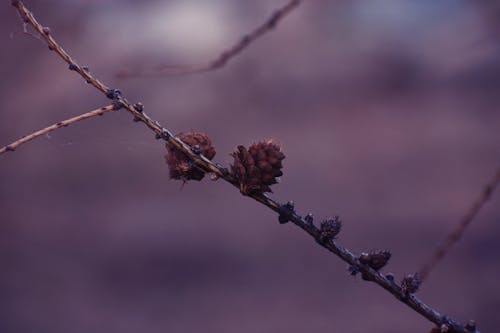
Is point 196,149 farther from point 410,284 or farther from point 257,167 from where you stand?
point 410,284

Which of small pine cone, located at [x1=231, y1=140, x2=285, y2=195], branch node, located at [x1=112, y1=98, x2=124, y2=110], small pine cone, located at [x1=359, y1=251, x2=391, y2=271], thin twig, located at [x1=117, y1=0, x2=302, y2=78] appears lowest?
branch node, located at [x1=112, y1=98, x2=124, y2=110]

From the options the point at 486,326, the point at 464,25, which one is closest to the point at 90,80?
the point at 486,326

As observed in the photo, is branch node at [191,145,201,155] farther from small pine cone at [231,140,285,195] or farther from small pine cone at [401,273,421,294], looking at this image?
small pine cone at [401,273,421,294]

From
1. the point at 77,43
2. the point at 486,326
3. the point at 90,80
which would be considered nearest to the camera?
the point at 90,80

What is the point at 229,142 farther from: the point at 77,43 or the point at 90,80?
the point at 90,80

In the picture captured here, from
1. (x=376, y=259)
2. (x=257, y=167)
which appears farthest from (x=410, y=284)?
(x=257, y=167)

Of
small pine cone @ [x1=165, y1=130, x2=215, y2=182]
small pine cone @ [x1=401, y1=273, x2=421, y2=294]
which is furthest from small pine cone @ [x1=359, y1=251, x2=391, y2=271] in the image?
small pine cone @ [x1=165, y1=130, x2=215, y2=182]
